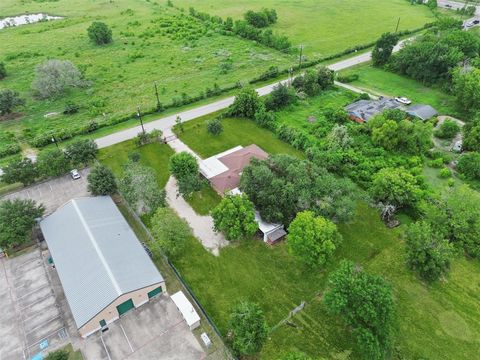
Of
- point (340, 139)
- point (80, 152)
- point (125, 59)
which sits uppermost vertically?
point (80, 152)

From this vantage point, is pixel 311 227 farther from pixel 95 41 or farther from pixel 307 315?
pixel 95 41

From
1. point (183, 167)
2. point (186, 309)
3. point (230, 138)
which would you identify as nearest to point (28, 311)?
point (186, 309)

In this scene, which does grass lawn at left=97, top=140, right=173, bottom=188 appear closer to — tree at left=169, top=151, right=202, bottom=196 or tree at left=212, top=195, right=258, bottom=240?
tree at left=169, top=151, right=202, bottom=196

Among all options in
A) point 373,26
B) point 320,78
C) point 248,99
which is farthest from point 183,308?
point 373,26

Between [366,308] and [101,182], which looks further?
[101,182]

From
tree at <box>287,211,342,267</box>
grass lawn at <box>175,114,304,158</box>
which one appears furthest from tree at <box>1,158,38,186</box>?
tree at <box>287,211,342,267</box>

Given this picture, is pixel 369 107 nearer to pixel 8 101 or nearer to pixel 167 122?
pixel 167 122

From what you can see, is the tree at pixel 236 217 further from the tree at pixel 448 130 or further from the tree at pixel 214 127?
the tree at pixel 448 130
